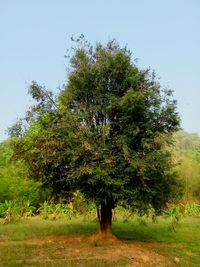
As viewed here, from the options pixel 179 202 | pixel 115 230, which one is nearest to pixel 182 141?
pixel 179 202

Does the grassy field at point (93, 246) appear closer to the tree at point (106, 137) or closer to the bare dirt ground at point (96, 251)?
the bare dirt ground at point (96, 251)

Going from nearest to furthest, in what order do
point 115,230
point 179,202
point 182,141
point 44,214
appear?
point 115,230 → point 44,214 → point 179,202 → point 182,141

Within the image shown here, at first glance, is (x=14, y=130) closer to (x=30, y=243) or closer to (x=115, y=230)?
(x=30, y=243)

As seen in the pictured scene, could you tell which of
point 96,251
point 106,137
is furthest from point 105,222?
point 106,137

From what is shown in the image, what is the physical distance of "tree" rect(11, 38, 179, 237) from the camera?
1530 cm

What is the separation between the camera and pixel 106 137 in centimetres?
1588

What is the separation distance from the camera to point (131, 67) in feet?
54.3

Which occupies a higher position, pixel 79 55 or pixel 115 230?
pixel 79 55

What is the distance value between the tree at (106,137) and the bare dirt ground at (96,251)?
1225 millimetres

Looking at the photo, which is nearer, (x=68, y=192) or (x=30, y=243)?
(x=68, y=192)

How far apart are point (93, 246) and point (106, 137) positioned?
4.65 m

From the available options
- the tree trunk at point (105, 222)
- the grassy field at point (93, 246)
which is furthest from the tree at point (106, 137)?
the grassy field at point (93, 246)

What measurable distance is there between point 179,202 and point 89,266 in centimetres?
2380

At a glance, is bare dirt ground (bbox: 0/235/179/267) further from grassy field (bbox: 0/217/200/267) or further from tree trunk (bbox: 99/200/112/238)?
tree trunk (bbox: 99/200/112/238)
